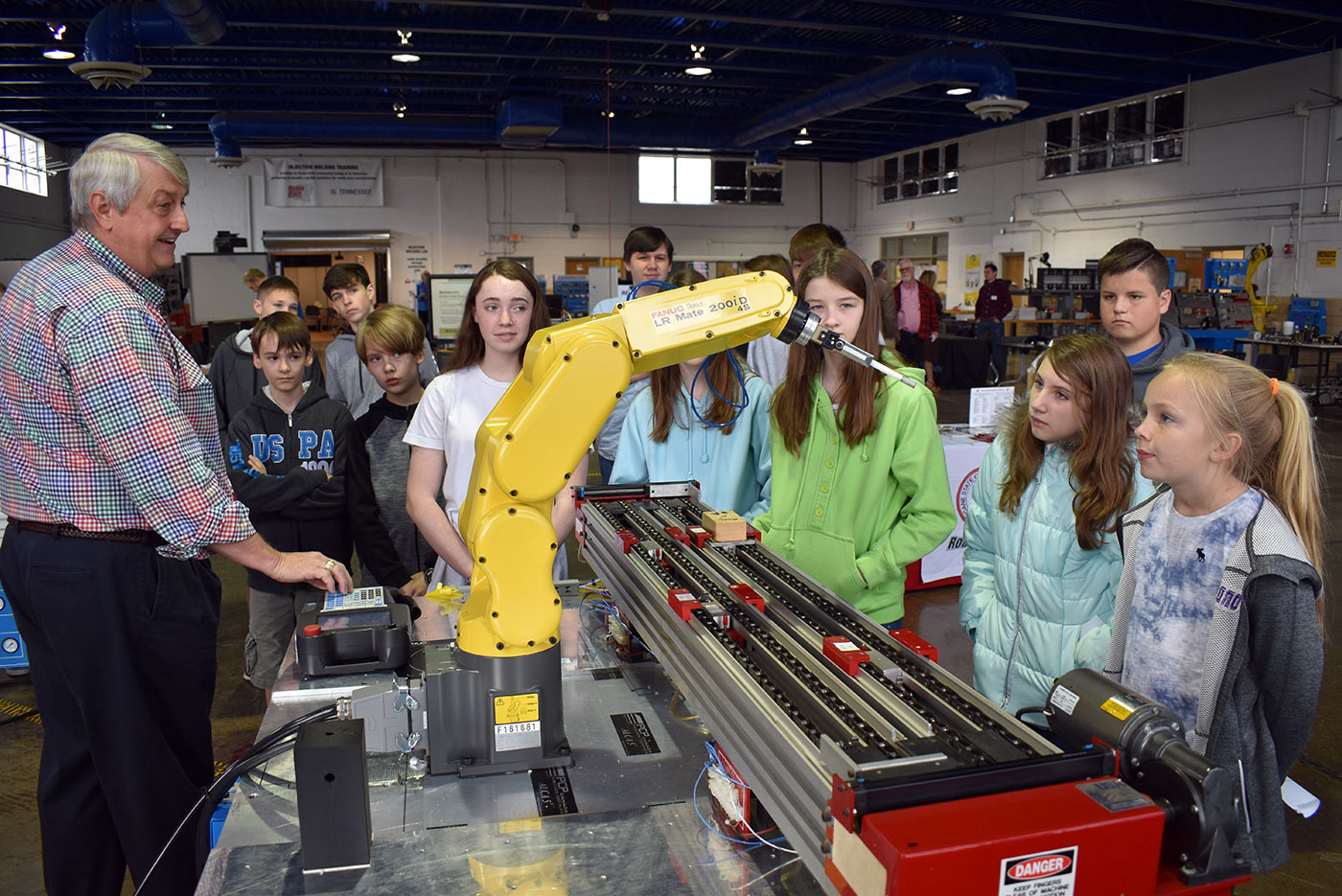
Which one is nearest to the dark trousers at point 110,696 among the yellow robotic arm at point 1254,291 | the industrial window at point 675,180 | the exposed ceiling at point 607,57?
the exposed ceiling at point 607,57

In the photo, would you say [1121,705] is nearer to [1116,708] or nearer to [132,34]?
[1116,708]

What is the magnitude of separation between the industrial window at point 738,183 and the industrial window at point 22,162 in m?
11.0

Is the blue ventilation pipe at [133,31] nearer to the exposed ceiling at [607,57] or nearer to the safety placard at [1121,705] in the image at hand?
the exposed ceiling at [607,57]

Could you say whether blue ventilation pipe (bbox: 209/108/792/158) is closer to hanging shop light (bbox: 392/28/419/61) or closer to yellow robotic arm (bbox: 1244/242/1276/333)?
hanging shop light (bbox: 392/28/419/61)

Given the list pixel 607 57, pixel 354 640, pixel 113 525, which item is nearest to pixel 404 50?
pixel 607 57

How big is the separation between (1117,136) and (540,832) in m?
13.3

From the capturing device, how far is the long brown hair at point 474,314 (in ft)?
6.50

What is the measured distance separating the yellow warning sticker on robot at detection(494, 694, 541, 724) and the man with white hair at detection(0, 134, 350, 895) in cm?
56

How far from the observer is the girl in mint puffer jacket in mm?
1798

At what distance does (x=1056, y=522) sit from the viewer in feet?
6.00

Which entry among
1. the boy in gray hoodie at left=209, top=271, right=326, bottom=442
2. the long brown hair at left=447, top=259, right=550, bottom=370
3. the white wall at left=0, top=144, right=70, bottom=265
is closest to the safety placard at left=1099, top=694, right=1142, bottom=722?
the long brown hair at left=447, top=259, right=550, bottom=370

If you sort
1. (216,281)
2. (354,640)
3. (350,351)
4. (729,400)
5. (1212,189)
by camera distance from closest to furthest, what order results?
(354,640) < (729,400) < (350,351) < (216,281) < (1212,189)

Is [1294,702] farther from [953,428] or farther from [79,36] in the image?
[79,36]

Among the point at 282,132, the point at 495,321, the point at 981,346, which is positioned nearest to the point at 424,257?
the point at 282,132
